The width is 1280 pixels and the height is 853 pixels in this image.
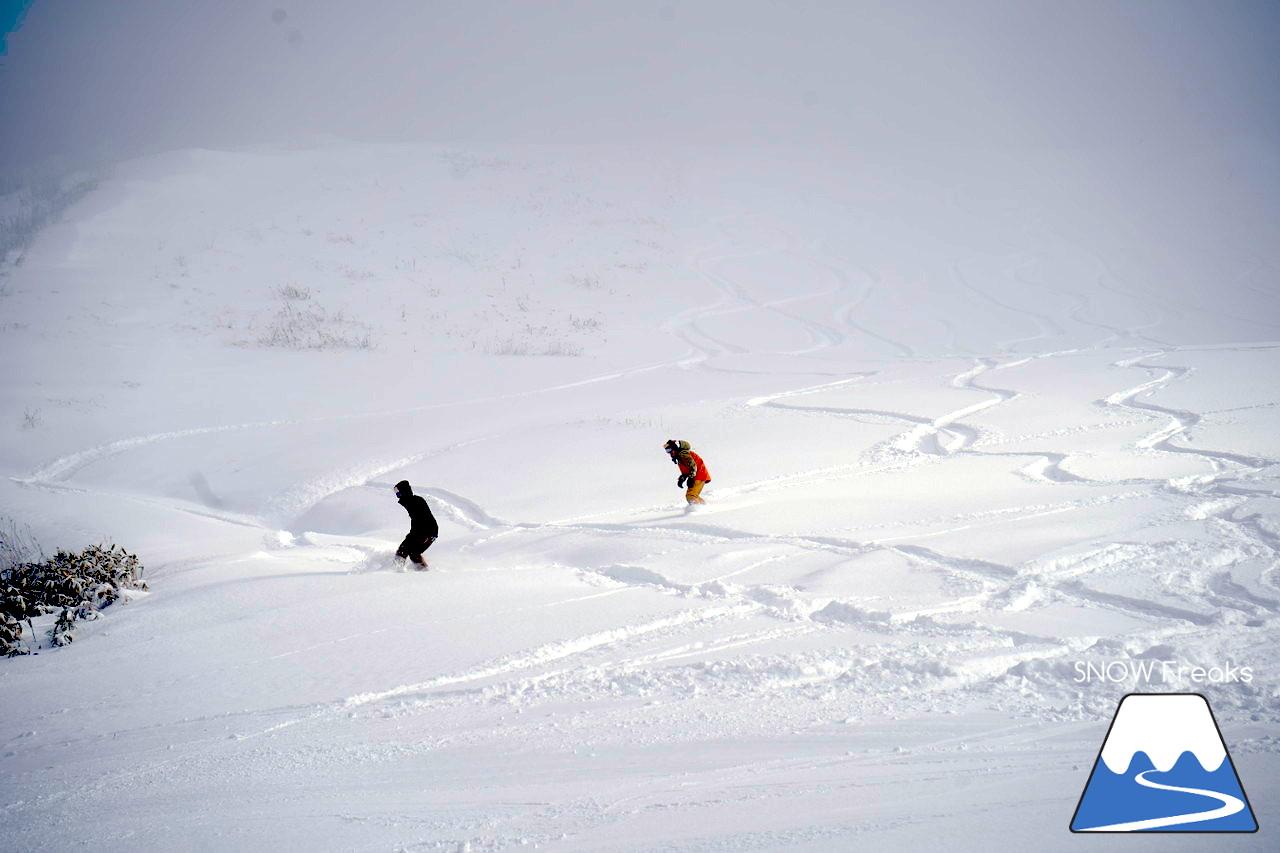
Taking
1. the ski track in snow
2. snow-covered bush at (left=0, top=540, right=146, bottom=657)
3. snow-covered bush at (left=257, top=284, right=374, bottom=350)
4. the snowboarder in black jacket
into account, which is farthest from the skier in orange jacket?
snow-covered bush at (left=257, top=284, right=374, bottom=350)

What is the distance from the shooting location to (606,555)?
8.14m

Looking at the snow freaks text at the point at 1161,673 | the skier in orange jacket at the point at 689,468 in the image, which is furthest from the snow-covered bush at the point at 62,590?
the snow freaks text at the point at 1161,673

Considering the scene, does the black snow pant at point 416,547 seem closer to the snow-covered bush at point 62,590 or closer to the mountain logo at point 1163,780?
the snow-covered bush at point 62,590

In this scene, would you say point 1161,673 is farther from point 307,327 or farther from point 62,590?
point 307,327

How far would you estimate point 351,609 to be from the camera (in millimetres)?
6492

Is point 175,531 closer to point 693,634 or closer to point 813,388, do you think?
point 693,634

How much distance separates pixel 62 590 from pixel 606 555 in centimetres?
508

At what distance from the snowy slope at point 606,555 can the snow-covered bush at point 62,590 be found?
0.31 m

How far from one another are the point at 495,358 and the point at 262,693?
1700cm

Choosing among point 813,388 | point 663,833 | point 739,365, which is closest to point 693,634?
point 663,833

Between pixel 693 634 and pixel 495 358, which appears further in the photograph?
pixel 495 358

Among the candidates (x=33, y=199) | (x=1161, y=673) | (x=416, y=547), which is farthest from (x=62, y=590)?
(x=33, y=199)

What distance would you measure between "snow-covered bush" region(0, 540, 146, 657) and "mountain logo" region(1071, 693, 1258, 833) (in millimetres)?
7115

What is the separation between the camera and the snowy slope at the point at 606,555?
3.79m
